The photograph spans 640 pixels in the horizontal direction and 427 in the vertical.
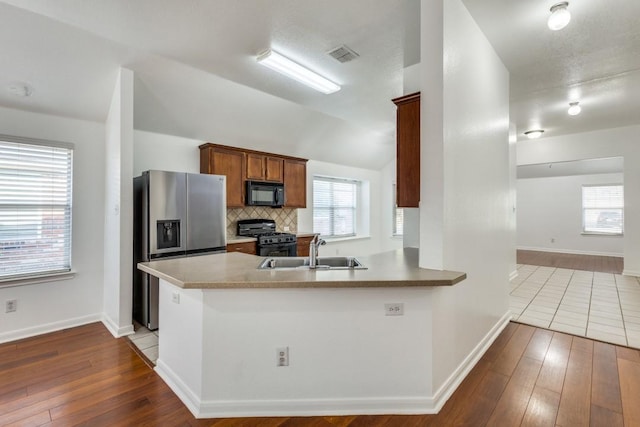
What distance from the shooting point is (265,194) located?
5090 mm

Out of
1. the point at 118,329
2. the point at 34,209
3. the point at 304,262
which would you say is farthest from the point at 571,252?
the point at 34,209

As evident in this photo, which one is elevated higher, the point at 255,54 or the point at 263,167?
the point at 255,54

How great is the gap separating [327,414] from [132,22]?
10.7 ft

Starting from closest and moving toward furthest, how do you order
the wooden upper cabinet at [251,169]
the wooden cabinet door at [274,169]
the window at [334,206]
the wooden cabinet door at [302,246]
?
the wooden upper cabinet at [251,169] < the wooden cabinet door at [274,169] < the wooden cabinet door at [302,246] < the window at [334,206]

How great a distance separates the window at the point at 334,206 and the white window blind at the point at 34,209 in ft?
13.5

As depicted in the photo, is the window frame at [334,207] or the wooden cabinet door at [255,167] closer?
the wooden cabinet door at [255,167]

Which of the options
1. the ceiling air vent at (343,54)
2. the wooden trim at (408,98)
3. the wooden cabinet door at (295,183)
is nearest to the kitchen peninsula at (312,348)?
the wooden trim at (408,98)

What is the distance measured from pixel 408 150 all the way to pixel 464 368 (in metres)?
1.75

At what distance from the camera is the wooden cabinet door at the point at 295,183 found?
552cm

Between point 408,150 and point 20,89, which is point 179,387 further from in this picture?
point 20,89

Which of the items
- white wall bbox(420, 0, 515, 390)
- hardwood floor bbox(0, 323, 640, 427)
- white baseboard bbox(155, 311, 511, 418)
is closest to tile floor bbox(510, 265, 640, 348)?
hardwood floor bbox(0, 323, 640, 427)

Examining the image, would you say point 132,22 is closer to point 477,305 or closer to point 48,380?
point 48,380

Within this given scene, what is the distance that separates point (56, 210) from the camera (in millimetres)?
3373

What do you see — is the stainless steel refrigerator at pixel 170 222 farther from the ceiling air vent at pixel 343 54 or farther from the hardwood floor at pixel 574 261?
the hardwood floor at pixel 574 261
